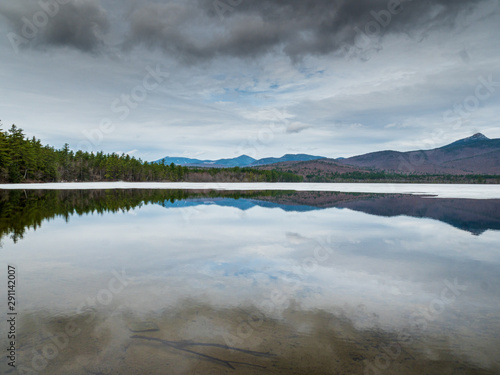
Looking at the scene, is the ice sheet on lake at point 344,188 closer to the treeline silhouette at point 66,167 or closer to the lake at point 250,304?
the treeline silhouette at point 66,167

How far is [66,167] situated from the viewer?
13125 cm

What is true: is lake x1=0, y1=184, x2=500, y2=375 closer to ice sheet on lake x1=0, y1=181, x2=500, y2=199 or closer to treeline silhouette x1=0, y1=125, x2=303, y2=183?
ice sheet on lake x1=0, y1=181, x2=500, y2=199

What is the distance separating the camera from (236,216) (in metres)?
28.9

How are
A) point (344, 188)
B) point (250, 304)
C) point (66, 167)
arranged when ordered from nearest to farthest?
1. point (250, 304)
2. point (344, 188)
3. point (66, 167)

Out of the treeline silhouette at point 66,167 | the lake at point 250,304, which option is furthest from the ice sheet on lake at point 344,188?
the lake at point 250,304

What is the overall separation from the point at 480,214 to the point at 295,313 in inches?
1291

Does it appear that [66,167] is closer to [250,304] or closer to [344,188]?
[344,188]

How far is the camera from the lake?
6117 millimetres

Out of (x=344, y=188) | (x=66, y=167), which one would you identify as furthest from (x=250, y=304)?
(x=66, y=167)

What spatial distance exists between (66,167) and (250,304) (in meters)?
148

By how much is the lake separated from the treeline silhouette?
308 ft

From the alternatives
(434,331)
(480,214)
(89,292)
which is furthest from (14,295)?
(480,214)

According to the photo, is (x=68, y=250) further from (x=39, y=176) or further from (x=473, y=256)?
(x=39, y=176)

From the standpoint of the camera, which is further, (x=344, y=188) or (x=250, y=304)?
(x=344, y=188)
